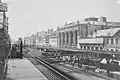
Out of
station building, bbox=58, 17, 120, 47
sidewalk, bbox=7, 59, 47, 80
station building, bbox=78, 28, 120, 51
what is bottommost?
sidewalk, bbox=7, 59, 47, 80

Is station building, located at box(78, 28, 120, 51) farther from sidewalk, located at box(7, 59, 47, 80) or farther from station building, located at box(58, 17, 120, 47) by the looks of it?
sidewalk, located at box(7, 59, 47, 80)

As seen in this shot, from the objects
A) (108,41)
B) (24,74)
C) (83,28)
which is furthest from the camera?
(83,28)

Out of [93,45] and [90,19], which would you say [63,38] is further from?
[93,45]

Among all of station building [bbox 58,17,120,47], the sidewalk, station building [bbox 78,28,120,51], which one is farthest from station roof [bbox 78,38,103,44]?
the sidewalk

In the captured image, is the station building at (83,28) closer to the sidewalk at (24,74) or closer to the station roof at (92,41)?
the station roof at (92,41)

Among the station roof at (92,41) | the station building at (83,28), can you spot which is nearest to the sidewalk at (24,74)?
the station roof at (92,41)

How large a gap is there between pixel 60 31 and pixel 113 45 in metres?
46.2

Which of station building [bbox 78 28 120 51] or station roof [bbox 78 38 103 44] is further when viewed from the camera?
Answer: station roof [bbox 78 38 103 44]

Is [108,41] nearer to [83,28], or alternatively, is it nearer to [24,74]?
[83,28]

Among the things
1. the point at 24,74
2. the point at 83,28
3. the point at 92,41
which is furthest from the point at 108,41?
the point at 24,74

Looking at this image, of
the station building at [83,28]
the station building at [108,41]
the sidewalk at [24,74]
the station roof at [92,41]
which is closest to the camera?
the sidewalk at [24,74]

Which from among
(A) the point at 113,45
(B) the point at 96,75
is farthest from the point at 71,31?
(B) the point at 96,75

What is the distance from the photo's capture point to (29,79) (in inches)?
512

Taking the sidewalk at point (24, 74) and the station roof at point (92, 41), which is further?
the station roof at point (92, 41)
